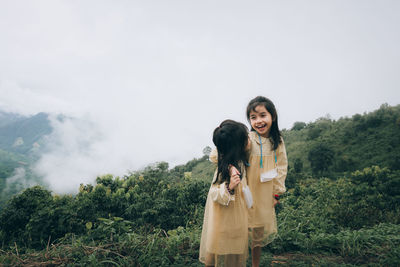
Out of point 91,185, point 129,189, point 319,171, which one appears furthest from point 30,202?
point 319,171

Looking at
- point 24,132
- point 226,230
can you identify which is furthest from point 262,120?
point 24,132

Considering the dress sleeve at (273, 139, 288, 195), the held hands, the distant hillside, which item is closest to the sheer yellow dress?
the dress sleeve at (273, 139, 288, 195)

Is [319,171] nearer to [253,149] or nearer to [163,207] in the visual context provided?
[163,207]

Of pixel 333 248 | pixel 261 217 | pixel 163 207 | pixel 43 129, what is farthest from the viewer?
pixel 43 129

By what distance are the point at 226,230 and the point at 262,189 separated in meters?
0.61

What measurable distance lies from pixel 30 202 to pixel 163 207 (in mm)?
2589

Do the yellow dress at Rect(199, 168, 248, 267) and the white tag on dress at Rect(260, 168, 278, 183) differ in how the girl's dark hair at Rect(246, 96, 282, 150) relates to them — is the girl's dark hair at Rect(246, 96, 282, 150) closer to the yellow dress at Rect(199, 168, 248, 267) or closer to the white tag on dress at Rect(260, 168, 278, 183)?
the white tag on dress at Rect(260, 168, 278, 183)

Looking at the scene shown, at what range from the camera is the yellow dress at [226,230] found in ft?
6.40

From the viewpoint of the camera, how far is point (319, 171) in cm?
1617

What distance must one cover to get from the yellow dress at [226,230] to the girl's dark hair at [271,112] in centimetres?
69

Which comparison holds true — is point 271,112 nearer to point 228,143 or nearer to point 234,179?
point 228,143

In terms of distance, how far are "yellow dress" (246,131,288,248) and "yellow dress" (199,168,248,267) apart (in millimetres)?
314

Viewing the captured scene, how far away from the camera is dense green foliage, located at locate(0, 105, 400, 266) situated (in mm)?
2902

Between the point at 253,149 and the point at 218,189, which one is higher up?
the point at 253,149
